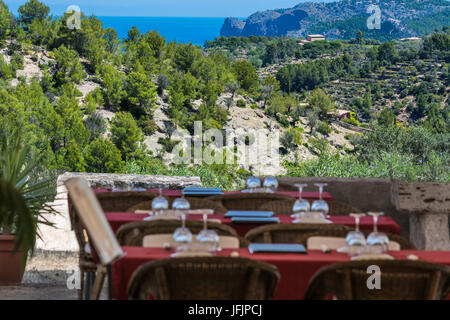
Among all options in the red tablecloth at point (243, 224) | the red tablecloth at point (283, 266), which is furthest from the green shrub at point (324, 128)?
the red tablecloth at point (283, 266)

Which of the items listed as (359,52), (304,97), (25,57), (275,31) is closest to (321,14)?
(275,31)

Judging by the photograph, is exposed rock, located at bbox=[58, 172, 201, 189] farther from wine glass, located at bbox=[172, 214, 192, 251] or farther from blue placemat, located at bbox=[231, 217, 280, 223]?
wine glass, located at bbox=[172, 214, 192, 251]

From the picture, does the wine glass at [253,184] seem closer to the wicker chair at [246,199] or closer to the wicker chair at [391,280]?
the wicker chair at [246,199]

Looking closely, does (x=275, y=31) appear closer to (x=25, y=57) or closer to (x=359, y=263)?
(x=25, y=57)

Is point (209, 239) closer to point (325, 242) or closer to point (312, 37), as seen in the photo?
point (325, 242)

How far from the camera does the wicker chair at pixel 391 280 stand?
214 centimetres

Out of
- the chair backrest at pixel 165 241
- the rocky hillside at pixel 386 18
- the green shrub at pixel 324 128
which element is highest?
the rocky hillside at pixel 386 18

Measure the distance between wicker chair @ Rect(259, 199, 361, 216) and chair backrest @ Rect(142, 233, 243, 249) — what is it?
4.06 ft

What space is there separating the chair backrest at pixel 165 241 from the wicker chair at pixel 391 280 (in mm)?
604

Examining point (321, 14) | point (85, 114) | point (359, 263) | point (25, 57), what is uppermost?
point (321, 14)

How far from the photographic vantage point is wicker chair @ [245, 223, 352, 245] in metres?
2.94

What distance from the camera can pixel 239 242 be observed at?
2.75 metres

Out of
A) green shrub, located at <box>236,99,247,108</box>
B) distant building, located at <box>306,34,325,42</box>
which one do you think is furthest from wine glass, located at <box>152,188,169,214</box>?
distant building, located at <box>306,34,325,42</box>
